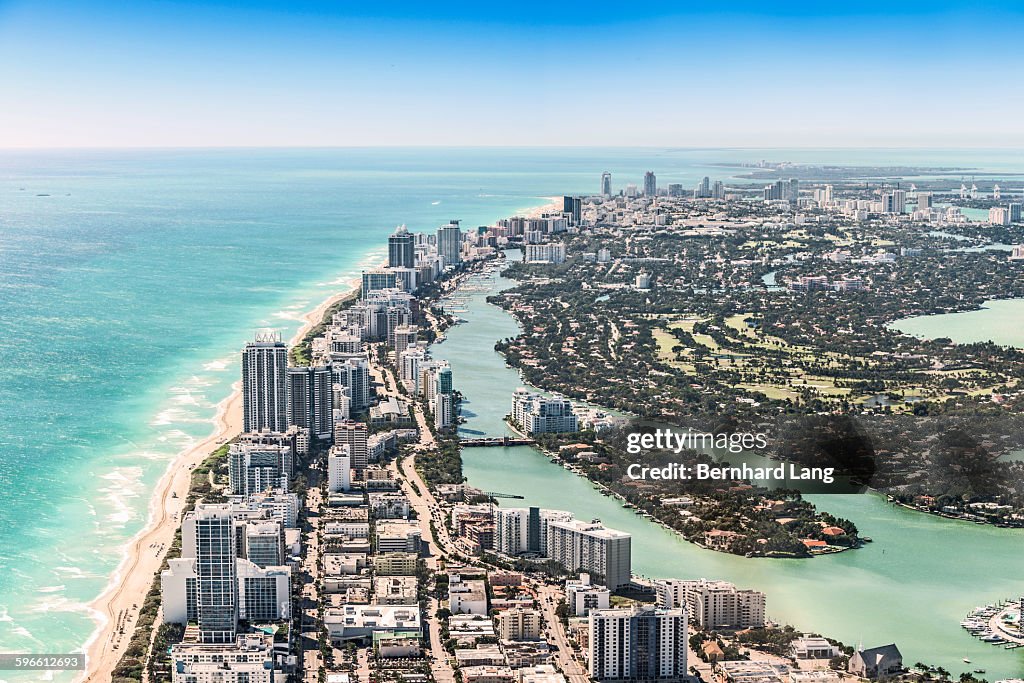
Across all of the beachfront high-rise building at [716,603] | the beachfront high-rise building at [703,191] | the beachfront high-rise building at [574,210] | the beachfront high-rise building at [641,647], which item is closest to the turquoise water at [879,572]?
the beachfront high-rise building at [716,603]

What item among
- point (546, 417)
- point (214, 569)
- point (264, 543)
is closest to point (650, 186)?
point (546, 417)

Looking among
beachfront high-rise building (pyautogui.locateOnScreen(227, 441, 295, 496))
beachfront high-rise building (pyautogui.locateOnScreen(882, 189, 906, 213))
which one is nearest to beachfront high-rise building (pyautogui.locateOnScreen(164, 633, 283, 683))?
beachfront high-rise building (pyautogui.locateOnScreen(227, 441, 295, 496))

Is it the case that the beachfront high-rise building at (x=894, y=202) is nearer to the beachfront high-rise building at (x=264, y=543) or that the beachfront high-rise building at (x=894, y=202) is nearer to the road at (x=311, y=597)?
the road at (x=311, y=597)

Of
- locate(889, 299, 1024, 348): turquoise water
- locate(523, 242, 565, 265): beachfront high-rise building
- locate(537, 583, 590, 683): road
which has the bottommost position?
locate(537, 583, 590, 683): road

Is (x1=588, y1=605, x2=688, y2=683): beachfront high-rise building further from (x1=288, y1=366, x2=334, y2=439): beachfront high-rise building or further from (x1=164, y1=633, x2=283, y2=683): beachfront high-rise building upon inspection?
(x1=288, y1=366, x2=334, y2=439): beachfront high-rise building

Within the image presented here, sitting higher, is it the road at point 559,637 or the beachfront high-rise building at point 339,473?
the beachfront high-rise building at point 339,473

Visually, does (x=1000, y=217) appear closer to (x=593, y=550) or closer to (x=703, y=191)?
(x=703, y=191)
